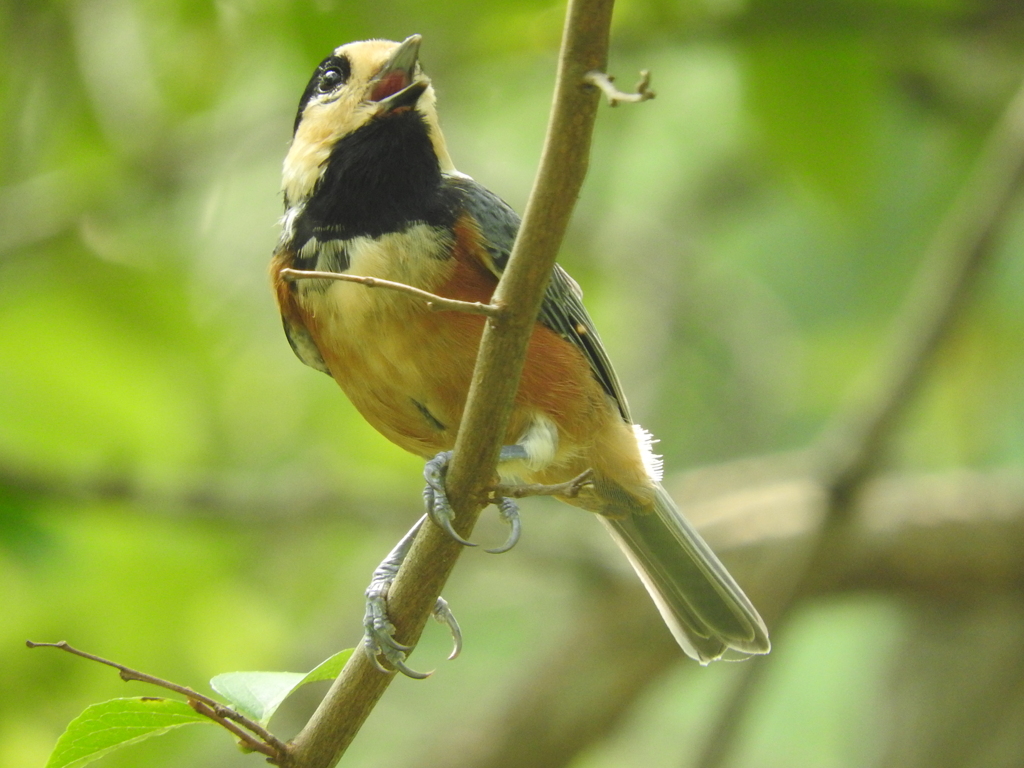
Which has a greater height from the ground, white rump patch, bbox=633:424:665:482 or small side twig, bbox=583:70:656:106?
small side twig, bbox=583:70:656:106

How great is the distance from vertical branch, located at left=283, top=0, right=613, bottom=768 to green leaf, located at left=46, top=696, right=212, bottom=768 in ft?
0.75

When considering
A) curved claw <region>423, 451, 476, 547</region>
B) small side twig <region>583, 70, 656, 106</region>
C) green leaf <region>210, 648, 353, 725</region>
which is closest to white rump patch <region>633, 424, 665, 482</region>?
curved claw <region>423, 451, 476, 547</region>

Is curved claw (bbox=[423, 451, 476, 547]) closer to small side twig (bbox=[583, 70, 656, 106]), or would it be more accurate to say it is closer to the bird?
the bird

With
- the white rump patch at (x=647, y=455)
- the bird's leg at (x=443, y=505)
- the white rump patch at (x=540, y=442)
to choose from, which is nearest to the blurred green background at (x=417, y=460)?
the white rump patch at (x=540, y=442)

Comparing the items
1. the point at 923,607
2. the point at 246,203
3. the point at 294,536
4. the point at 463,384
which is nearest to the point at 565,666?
the point at 294,536

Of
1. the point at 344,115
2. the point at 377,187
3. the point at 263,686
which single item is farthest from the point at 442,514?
the point at 344,115

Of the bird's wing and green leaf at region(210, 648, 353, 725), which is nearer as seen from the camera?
green leaf at region(210, 648, 353, 725)

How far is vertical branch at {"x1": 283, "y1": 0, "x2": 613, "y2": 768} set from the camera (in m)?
1.60

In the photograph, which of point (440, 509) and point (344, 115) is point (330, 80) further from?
point (440, 509)

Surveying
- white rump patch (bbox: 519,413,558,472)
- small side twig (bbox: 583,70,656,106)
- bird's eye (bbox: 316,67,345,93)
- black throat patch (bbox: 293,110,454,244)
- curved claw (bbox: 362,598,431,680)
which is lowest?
white rump patch (bbox: 519,413,558,472)

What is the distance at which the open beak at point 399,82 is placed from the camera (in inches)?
110

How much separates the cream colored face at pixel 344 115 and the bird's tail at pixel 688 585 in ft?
4.26

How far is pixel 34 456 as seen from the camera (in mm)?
4363

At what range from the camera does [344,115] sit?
2.96 m
